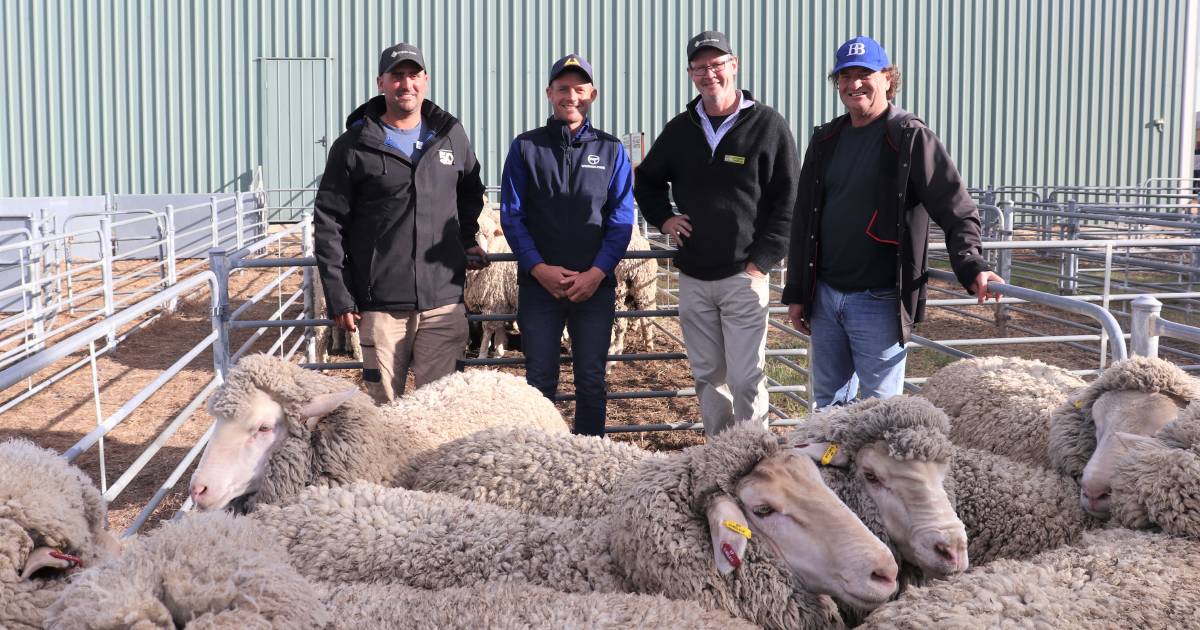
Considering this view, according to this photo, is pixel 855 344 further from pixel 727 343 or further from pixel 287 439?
pixel 287 439

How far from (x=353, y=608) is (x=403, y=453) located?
56.5 inches

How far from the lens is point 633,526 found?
228cm

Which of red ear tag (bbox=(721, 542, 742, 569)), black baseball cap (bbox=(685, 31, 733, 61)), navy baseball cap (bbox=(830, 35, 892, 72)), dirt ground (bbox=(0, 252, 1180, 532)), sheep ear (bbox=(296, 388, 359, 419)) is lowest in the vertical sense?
dirt ground (bbox=(0, 252, 1180, 532))

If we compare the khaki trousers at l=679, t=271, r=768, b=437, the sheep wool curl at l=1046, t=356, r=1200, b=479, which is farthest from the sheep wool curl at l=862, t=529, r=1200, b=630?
the khaki trousers at l=679, t=271, r=768, b=437

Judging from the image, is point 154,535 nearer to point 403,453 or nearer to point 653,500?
point 653,500

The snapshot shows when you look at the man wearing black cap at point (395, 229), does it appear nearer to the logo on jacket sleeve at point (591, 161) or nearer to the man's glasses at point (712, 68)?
the logo on jacket sleeve at point (591, 161)

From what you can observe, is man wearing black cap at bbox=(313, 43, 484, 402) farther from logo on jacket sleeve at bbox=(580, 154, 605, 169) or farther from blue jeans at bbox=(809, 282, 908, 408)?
blue jeans at bbox=(809, 282, 908, 408)

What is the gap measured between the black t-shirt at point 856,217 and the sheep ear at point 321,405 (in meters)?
1.93

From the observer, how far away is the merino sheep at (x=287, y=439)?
3016 millimetres

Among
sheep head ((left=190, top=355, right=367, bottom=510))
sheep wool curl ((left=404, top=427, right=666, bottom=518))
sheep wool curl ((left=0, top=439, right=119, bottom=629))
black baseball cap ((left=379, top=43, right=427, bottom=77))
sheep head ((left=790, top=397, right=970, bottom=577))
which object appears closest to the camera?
sheep wool curl ((left=0, top=439, right=119, bottom=629))

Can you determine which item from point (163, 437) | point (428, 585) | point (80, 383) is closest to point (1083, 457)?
point (428, 585)

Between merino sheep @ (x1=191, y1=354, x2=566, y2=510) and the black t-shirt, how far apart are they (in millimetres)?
1738

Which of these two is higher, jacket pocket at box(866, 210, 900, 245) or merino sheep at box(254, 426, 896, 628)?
jacket pocket at box(866, 210, 900, 245)

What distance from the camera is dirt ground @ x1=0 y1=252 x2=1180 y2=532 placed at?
5.93 metres
